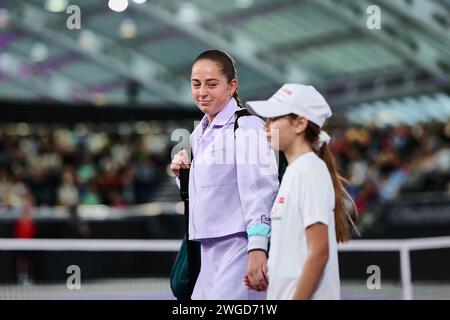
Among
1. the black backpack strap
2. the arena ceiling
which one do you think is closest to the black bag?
the black backpack strap

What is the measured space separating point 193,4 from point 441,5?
740 centimetres

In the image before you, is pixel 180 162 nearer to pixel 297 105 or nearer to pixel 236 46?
pixel 297 105

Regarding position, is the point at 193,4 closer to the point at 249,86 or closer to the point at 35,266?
the point at 249,86

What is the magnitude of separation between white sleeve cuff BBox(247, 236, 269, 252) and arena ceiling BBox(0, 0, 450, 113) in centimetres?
1783

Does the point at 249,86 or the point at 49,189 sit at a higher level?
the point at 249,86

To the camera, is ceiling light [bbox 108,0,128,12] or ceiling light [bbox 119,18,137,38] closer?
ceiling light [bbox 108,0,128,12]

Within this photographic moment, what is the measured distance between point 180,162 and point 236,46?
82.7ft

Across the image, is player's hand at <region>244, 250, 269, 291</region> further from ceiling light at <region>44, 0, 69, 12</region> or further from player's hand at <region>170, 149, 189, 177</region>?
ceiling light at <region>44, 0, 69, 12</region>

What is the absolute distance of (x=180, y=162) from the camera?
4227mm

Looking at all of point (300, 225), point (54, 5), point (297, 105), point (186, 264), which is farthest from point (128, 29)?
point (300, 225)

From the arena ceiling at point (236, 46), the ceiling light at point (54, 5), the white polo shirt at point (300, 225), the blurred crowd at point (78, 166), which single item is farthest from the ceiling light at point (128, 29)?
the white polo shirt at point (300, 225)

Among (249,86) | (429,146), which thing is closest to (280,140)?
(429,146)

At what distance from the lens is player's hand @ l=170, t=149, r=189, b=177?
4227 mm

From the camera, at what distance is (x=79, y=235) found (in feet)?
46.5
